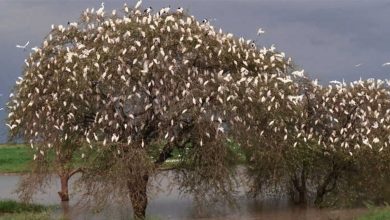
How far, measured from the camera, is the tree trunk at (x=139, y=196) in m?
19.1

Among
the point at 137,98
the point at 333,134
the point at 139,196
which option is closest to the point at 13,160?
the point at 333,134

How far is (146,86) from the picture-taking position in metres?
18.8

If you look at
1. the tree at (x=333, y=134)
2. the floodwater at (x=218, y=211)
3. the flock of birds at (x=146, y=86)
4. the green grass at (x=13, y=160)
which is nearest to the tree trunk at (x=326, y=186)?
the tree at (x=333, y=134)

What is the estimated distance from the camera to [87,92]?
1872cm

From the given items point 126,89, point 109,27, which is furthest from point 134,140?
point 109,27

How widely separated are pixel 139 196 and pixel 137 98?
250 centimetres

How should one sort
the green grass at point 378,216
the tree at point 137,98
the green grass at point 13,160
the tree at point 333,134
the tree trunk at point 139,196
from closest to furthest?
the green grass at point 378,216
the tree at point 137,98
the tree trunk at point 139,196
the tree at point 333,134
the green grass at point 13,160

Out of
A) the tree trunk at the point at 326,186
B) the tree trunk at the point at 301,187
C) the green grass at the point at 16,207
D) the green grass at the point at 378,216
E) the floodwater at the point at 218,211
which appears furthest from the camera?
the tree trunk at the point at 301,187

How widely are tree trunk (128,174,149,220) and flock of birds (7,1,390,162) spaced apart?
1.00 m

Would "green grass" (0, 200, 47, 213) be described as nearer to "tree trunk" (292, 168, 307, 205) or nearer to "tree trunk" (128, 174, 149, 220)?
"tree trunk" (128, 174, 149, 220)

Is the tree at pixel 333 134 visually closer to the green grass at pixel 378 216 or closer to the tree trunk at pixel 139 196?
the tree trunk at pixel 139 196

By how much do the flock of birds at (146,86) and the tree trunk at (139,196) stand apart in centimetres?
100

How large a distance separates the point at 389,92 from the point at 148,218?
9.63 metres

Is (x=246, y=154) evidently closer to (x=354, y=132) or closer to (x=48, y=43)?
(x=354, y=132)
